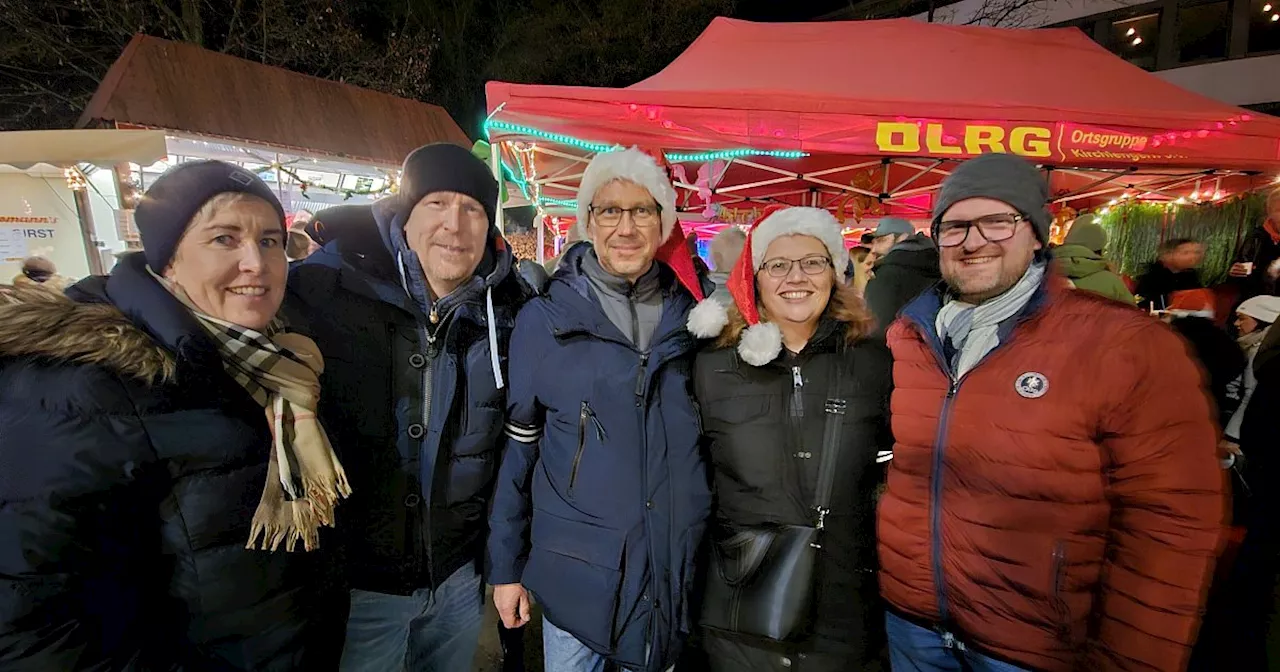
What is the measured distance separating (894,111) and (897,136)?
20 cm

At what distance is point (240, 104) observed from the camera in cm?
793

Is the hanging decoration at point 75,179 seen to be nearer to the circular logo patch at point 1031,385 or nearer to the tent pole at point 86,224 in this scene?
the tent pole at point 86,224

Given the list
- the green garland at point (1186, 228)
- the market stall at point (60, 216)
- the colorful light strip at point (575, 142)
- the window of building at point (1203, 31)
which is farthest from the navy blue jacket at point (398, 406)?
the window of building at point (1203, 31)

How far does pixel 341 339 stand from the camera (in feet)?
5.83

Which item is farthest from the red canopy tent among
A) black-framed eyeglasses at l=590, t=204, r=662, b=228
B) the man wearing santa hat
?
the man wearing santa hat

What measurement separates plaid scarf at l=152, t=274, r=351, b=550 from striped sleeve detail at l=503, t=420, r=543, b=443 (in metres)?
0.56

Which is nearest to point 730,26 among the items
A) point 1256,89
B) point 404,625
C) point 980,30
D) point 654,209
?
point 980,30

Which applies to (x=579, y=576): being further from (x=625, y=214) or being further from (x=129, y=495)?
(x=625, y=214)

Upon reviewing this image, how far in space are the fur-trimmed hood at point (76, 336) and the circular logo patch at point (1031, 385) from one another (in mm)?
2073

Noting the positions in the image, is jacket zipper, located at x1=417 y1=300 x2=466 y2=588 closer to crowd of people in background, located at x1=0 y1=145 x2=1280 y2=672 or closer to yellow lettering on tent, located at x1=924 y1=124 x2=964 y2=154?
crowd of people in background, located at x1=0 y1=145 x2=1280 y2=672

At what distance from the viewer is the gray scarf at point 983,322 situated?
1.54m

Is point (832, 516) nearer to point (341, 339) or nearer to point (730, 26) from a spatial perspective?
point (341, 339)

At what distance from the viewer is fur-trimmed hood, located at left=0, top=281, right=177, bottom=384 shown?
3.50ft

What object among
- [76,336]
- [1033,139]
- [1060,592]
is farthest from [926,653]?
[1033,139]
